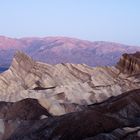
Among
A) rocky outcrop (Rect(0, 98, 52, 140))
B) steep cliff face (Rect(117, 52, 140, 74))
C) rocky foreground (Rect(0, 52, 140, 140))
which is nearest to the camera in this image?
rocky foreground (Rect(0, 52, 140, 140))

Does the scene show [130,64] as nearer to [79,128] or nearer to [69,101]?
[69,101]

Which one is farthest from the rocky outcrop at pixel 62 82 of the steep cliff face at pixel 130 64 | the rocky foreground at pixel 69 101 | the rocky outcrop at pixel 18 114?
the rocky outcrop at pixel 18 114

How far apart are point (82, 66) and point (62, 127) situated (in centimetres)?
4506

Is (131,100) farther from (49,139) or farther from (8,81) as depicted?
(8,81)

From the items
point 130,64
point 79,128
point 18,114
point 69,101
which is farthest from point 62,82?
point 79,128

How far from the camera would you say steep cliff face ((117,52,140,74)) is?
8625 cm

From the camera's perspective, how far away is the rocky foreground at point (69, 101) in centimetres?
4284

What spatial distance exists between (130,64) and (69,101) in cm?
2080

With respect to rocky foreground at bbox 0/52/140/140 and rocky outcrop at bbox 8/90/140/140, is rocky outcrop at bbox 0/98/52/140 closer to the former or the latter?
rocky foreground at bbox 0/52/140/140

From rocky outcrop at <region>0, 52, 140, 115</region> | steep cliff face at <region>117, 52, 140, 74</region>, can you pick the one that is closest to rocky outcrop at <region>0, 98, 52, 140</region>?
rocky outcrop at <region>0, 52, 140, 115</region>

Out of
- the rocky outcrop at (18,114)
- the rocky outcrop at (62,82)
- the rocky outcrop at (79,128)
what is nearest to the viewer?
the rocky outcrop at (79,128)

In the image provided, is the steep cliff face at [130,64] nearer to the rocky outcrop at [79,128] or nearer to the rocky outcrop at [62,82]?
the rocky outcrop at [62,82]

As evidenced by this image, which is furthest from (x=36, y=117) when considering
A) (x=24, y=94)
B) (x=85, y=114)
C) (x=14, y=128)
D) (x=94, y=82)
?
(x=94, y=82)

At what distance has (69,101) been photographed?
232 ft
